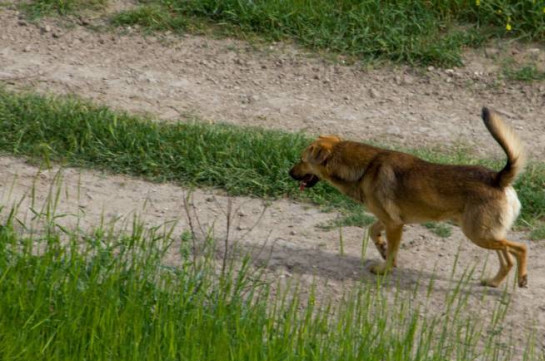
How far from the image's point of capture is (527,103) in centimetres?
1037

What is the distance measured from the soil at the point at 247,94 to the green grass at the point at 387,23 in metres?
0.14

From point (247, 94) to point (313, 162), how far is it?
107 inches

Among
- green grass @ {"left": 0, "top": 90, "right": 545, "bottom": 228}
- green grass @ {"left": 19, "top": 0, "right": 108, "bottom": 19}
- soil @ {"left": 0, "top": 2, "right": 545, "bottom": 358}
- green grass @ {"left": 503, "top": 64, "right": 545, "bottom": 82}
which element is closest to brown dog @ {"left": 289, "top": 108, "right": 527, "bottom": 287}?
soil @ {"left": 0, "top": 2, "right": 545, "bottom": 358}

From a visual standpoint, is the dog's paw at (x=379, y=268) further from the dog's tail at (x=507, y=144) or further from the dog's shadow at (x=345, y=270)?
the dog's tail at (x=507, y=144)

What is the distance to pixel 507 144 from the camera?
22.9 feet

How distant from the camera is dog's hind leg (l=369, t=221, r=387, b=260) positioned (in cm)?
769

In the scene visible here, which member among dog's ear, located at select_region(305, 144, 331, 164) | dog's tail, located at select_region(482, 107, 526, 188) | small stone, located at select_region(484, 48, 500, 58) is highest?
dog's tail, located at select_region(482, 107, 526, 188)

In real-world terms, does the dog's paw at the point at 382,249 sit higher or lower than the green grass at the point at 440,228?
lower

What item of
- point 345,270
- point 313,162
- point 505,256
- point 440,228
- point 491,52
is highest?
point 491,52

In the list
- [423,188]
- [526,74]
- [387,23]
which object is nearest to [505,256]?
[423,188]

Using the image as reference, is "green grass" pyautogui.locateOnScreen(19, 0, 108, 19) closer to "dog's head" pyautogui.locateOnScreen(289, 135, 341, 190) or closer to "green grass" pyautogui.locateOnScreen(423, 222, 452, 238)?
Answer: "dog's head" pyautogui.locateOnScreen(289, 135, 341, 190)

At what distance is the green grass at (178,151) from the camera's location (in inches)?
338

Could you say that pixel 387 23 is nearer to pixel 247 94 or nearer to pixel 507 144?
pixel 247 94

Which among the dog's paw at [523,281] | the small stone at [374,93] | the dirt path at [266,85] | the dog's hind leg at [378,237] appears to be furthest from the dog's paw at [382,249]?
the small stone at [374,93]
